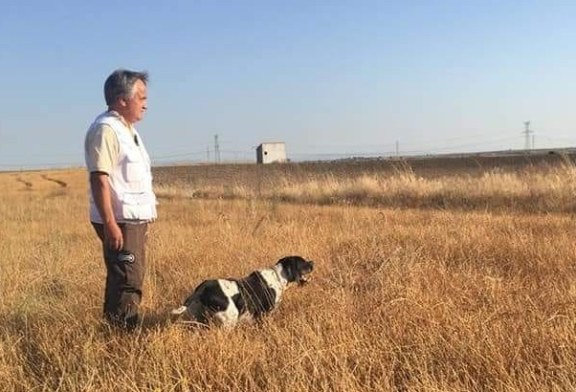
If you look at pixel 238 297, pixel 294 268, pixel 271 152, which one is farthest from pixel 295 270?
pixel 271 152

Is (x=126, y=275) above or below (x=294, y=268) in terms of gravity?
above

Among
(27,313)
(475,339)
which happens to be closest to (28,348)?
(27,313)

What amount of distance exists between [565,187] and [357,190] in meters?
7.54

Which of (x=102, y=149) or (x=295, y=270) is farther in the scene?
(x=295, y=270)

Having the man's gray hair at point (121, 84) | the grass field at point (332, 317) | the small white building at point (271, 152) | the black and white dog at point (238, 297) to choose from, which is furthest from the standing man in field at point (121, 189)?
the small white building at point (271, 152)

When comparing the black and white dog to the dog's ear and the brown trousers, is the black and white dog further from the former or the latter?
the brown trousers

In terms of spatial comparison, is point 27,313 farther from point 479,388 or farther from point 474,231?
point 474,231

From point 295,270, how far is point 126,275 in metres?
1.72

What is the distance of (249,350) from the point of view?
177 inches

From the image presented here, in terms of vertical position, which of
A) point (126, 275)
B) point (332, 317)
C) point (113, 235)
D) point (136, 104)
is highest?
point (136, 104)

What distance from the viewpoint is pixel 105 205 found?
4.55m

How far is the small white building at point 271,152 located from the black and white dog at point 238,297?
96708mm

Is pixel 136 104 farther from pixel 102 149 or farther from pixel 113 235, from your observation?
pixel 113 235

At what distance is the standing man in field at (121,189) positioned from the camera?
4.62 meters
